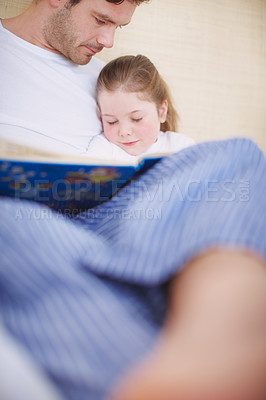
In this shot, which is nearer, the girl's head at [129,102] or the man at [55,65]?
the man at [55,65]

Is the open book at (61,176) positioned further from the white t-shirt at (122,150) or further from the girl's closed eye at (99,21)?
the girl's closed eye at (99,21)

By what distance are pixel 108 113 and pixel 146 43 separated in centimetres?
36

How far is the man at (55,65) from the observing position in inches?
37.6

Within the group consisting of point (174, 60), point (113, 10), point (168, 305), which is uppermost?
point (113, 10)

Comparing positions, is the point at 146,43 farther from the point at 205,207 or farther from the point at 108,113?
the point at 205,207

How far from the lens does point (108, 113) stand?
3.48 feet

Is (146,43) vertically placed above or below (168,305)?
above

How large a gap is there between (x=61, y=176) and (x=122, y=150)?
508 mm

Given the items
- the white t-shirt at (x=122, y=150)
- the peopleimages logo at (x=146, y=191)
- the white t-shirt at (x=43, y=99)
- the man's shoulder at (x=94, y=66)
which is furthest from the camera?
the man's shoulder at (x=94, y=66)

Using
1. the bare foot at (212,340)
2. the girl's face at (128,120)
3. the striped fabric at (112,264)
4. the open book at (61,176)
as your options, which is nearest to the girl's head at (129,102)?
the girl's face at (128,120)

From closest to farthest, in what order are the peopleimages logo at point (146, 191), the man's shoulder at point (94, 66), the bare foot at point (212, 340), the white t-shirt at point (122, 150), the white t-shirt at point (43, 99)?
the bare foot at point (212, 340), the peopleimages logo at point (146, 191), the white t-shirt at point (43, 99), the white t-shirt at point (122, 150), the man's shoulder at point (94, 66)

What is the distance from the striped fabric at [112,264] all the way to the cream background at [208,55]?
0.82 metres

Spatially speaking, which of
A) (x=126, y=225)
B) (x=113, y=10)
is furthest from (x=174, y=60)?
(x=126, y=225)

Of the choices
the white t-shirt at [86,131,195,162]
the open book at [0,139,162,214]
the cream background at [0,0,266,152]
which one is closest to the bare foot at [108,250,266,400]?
the open book at [0,139,162,214]
